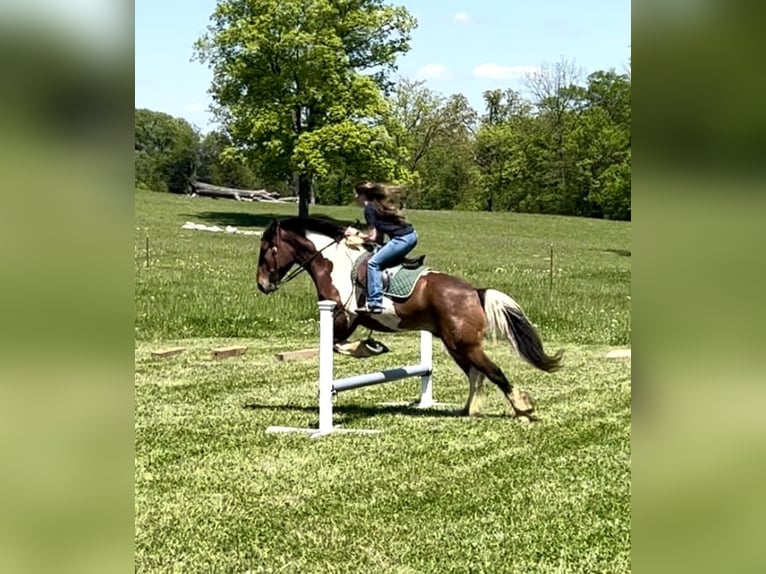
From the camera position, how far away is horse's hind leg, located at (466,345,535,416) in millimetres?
7055

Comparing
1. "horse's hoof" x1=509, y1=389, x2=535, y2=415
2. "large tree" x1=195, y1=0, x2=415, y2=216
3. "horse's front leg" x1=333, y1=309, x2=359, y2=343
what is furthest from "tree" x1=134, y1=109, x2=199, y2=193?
"horse's hoof" x1=509, y1=389, x2=535, y2=415

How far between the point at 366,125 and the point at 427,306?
29.0 meters

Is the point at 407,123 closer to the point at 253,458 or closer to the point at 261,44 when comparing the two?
the point at 261,44

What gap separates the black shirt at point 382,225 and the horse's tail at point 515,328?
2.36ft

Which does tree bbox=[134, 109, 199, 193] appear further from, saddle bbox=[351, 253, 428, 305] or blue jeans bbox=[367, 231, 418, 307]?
blue jeans bbox=[367, 231, 418, 307]

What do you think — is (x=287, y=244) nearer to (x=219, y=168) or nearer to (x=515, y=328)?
(x=515, y=328)

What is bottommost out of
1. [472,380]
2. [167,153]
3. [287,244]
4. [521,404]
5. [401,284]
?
[521,404]

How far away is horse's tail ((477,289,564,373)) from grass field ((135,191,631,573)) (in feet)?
1.57

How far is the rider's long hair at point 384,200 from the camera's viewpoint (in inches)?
282

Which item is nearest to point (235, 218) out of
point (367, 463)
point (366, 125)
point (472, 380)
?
point (366, 125)

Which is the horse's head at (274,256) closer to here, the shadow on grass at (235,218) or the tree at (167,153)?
the shadow on grass at (235,218)

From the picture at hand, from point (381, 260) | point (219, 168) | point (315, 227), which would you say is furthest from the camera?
point (219, 168)

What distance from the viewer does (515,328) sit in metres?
7.03
